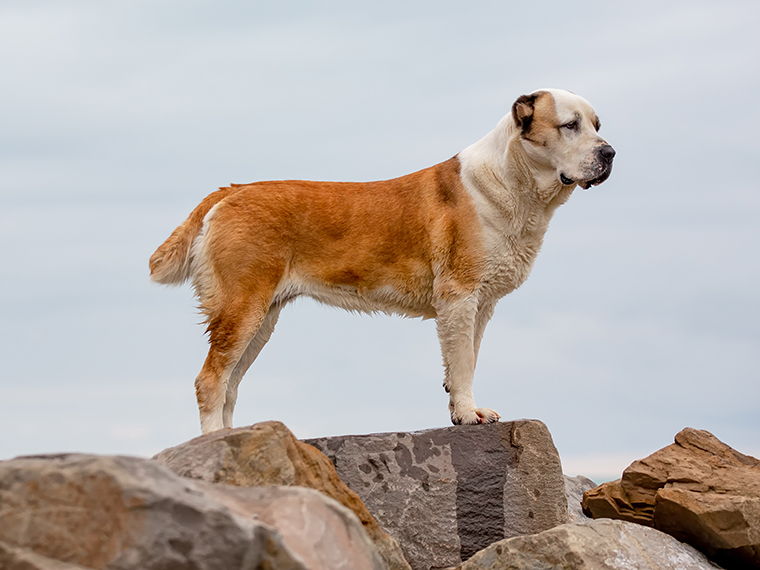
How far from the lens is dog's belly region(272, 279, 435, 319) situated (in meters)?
7.63

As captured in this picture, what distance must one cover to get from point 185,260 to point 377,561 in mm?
4513

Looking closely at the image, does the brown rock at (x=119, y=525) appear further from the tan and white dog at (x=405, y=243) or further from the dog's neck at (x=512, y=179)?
the dog's neck at (x=512, y=179)

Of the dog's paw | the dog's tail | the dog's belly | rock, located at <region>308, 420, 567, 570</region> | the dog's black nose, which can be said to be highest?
the dog's black nose

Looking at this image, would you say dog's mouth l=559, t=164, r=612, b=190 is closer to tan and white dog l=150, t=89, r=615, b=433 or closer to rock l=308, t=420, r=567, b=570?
tan and white dog l=150, t=89, r=615, b=433

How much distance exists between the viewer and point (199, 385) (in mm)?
7332

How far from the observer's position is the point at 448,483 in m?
6.99

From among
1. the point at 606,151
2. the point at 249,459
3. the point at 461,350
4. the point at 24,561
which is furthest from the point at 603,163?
the point at 24,561

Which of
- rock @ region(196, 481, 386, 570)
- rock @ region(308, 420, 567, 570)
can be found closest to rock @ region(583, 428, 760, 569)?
rock @ region(308, 420, 567, 570)

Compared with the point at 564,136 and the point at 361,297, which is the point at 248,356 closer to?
the point at 361,297

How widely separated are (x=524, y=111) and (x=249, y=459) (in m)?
4.17

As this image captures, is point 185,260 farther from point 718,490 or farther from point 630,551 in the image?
point 718,490

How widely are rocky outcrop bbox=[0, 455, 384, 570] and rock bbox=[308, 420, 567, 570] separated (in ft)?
11.7

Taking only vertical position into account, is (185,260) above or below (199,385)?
above

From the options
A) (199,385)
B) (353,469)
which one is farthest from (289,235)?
(353,469)
